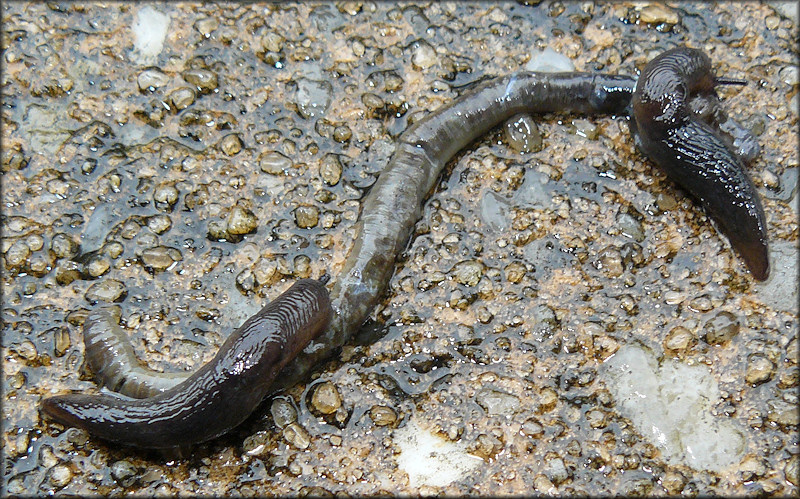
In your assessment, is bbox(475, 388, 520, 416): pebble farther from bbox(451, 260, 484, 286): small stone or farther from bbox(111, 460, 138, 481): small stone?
bbox(111, 460, 138, 481): small stone

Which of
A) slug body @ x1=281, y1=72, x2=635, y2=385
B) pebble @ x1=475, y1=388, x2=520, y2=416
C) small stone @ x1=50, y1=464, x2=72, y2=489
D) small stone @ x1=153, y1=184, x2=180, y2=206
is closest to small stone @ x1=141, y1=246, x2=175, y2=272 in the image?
small stone @ x1=153, y1=184, x2=180, y2=206

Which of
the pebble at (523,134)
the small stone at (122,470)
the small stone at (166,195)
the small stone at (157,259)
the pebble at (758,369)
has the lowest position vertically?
the small stone at (122,470)

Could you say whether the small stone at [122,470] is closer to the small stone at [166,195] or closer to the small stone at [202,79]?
the small stone at [166,195]

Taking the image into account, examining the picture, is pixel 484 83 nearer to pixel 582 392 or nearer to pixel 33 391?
pixel 582 392

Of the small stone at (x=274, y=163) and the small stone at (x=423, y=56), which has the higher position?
the small stone at (x=423, y=56)

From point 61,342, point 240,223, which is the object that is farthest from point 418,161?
point 61,342

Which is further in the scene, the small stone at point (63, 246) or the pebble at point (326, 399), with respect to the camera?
the small stone at point (63, 246)

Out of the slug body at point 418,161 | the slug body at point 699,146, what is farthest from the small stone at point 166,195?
the slug body at point 699,146

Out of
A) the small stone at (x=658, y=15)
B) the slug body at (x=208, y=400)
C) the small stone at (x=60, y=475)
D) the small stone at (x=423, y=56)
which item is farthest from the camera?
the small stone at (x=658, y=15)
